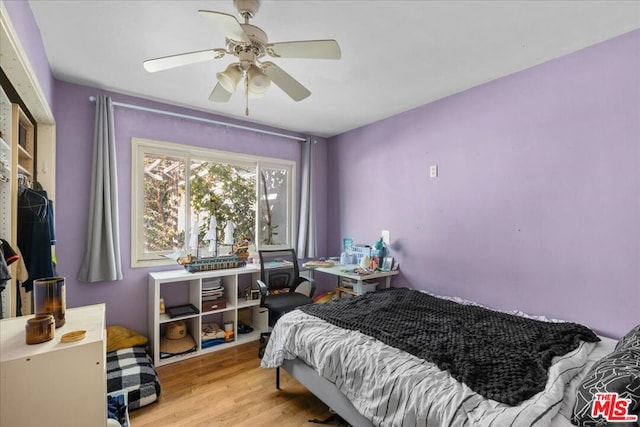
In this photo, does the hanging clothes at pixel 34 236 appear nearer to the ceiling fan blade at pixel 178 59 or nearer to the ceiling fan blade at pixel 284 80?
the ceiling fan blade at pixel 178 59

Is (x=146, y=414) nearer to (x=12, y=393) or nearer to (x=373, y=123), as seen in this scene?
(x=12, y=393)

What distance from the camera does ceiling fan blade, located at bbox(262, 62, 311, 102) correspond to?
5.78 feet

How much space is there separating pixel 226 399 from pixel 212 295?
1148 millimetres

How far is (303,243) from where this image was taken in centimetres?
405

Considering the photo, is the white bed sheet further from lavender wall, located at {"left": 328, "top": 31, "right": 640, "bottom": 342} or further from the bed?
lavender wall, located at {"left": 328, "top": 31, "right": 640, "bottom": 342}

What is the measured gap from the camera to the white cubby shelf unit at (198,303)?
281 cm

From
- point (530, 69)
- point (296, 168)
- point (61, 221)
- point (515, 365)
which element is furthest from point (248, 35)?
point (296, 168)

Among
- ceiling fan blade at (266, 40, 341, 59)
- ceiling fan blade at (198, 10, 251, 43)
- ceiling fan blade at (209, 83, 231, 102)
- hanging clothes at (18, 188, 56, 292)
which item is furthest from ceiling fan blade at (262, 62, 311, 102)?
hanging clothes at (18, 188, 56, 292)

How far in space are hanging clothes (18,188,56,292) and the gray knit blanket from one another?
5.63 feet

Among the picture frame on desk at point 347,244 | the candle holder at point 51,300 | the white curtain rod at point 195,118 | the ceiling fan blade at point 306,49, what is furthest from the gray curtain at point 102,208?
the picture frame on desk at point 347,244

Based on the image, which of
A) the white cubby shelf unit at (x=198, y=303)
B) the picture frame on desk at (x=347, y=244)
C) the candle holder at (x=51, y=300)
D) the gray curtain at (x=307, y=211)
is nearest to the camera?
the candle holder at (x=51, y=300)

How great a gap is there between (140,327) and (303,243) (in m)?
2.00

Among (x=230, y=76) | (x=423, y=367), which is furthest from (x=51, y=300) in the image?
(x=423, y=367)

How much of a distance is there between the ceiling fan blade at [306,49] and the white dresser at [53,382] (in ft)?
5.03
